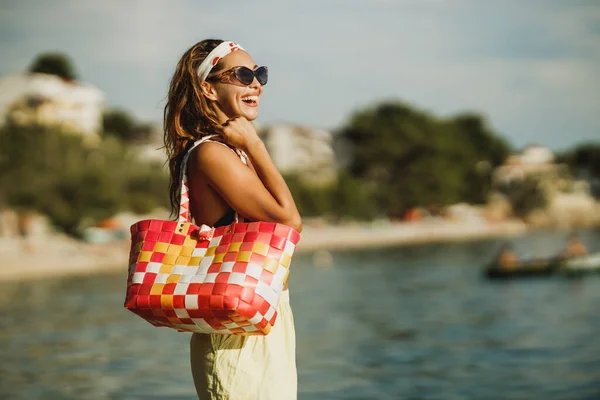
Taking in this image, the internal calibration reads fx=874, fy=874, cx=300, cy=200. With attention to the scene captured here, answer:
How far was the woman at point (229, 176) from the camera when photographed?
2.46m

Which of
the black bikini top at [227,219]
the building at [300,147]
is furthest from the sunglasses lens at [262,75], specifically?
the building at [300,147]

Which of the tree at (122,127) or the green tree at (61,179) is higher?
the tree at (122,127)

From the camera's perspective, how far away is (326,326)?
17.3 metres

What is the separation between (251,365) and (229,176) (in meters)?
0.55

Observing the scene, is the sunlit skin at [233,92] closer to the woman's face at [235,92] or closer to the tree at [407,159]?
the woman's face at [235,92]

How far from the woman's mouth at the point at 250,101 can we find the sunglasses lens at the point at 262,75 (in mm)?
55

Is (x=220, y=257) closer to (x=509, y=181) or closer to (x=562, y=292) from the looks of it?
(x=562, y=292)

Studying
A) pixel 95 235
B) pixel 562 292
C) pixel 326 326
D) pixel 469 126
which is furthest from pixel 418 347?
pixel 469 126

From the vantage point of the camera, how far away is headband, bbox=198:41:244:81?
8.72ft

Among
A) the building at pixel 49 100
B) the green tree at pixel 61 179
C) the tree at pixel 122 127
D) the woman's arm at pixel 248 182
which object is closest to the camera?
the woman's arm at pixel 248 182

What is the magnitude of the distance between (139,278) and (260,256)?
387 millimetres

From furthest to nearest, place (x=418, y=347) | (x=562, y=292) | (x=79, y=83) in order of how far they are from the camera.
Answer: (x=79, y=83), (x=562, y=292), (x=418, y=347)

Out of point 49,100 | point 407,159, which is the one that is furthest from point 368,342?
point 407,159

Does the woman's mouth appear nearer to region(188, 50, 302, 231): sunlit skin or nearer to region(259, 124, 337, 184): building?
region(188, 50, 302, 231): sunlit skin
